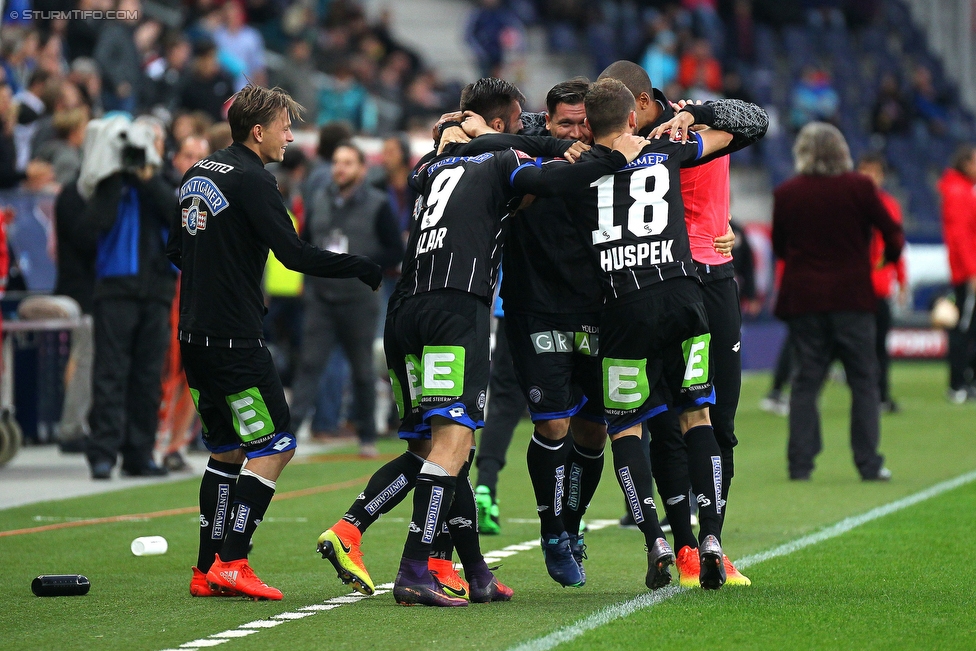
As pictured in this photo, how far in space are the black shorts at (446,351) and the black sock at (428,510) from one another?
0.24m

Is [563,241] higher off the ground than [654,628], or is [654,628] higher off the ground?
[563,241]

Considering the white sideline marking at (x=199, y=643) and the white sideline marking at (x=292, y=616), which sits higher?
the white sideline marking at (x=199, y=643)

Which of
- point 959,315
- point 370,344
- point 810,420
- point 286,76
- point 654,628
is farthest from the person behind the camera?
point 286,76

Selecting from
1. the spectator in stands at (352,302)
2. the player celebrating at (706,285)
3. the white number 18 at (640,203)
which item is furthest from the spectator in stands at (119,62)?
the white number 18 at (640,203)

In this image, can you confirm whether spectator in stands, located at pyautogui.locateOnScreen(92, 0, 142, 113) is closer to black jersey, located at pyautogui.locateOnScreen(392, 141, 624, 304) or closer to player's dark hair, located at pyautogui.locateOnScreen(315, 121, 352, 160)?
player's dark hair, located at pyautogui.locateOnScreen(315, 121, 352, 160)

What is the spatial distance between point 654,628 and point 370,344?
705 cm

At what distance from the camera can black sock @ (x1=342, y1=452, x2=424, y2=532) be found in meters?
6.25

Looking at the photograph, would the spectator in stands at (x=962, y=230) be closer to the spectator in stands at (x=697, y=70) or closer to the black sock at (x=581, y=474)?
the spectator in stands at (x=697, y=70)

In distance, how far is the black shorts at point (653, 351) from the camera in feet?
20.0

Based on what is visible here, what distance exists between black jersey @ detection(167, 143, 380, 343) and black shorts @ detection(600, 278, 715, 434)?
41.1 inches

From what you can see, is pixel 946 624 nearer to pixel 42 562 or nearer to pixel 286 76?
pixel 42 562

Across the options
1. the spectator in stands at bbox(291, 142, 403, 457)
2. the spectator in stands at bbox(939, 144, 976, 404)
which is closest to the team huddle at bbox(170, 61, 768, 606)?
the spectator in stands at bbox(291, 142, 403, 457)

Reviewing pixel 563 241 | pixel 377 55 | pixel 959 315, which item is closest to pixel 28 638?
pixel 563 241

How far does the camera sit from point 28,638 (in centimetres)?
534
